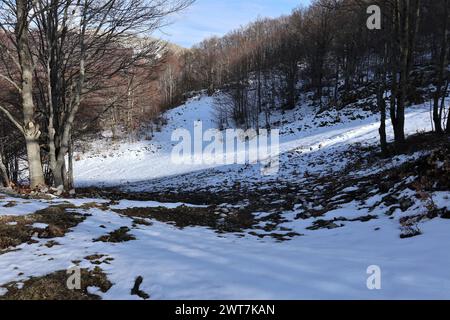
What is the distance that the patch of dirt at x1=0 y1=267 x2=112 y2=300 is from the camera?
A: 368 centimetres

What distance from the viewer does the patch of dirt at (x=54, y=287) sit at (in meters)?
3.68

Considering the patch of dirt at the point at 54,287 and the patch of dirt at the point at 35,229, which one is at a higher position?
the patch of dirt at the point at 35,229

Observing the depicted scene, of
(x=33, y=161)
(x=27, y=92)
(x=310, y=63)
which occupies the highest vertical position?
(x=310, y=63)

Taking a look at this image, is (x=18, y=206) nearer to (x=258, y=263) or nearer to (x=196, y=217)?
(x=196, y=217)

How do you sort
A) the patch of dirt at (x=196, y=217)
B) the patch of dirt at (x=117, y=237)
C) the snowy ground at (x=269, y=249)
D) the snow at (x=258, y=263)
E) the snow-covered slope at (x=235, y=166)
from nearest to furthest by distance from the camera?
the snow at (x=258, y=263) < the snowy ground at (x=269, y=249) < the patch of dirt at (x=117, y=237) < the patch of dirt at (x=196, y=217) < the snow-covered slope at (x=235, y=166)

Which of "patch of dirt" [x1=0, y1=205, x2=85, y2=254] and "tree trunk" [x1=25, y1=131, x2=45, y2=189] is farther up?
"tree trunk" [x1=25, y1=131, x2=45, y2=189]

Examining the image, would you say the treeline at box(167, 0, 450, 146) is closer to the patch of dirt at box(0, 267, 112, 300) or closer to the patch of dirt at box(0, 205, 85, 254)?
the patch of dirt at box(0, 205, 85, 254)

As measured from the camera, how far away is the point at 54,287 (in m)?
3.82

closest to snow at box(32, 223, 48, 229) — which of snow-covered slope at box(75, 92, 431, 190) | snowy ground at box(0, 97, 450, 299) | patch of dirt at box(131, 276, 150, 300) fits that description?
snowy ground at box(0, 97, 450, 299)

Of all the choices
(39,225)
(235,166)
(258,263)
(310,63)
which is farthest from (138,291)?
(310,63)

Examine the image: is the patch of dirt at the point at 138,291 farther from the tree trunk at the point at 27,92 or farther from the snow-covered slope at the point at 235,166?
the snow-covered slope at the point at 235,166

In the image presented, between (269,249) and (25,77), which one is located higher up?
(25,77)

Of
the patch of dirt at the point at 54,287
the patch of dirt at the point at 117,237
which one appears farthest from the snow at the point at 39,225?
the patch of dirt at the point at 54,287

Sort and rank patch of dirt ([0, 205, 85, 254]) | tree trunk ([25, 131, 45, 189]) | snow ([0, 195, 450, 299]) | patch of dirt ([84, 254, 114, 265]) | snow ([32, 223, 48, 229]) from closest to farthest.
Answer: snow ([0, 195, 450, 299])
patch of dirt ([84, 254, 114, 265])
patch of dirt ([0, 205, 85, 254])
snow ([32, 223, 48, 229])
tree trunk ([25, 131, 45, 189])
